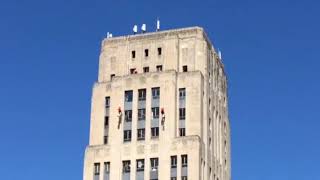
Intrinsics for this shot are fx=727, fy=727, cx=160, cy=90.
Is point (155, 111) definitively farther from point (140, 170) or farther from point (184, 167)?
point (184, 167)

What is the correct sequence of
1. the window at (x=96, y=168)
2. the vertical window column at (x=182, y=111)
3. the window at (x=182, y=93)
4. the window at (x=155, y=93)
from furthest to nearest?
the window at (x=155, y=93) < the window at (x=182, y=93) < the window at (x=96, y=168) < the vertical window column at (x=182, y=111)

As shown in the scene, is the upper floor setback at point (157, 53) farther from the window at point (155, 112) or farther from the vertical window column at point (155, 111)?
the window at point (155, 112)

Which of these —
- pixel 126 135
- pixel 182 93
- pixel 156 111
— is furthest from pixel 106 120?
pixel 182 93

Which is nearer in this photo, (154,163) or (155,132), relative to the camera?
(154,163)

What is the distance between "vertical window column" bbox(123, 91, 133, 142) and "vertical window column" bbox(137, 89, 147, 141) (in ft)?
4.14

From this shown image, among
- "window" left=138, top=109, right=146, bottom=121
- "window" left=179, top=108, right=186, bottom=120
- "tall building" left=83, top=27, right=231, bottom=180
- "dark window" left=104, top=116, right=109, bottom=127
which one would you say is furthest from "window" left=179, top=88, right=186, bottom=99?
"dark window" left=104, top=116, right=109, bottom=127

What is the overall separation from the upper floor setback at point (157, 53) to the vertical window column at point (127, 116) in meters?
4.36

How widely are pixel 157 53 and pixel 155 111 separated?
9.53 metres

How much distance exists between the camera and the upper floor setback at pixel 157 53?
340 feet

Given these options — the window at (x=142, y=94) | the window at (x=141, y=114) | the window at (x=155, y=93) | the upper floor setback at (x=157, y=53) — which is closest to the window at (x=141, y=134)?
the window at (x=141, y=114)

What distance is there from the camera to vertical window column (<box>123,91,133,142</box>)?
9956 centimetres

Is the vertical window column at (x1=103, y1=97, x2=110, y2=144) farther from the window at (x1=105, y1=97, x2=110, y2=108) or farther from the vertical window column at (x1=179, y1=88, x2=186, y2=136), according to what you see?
the vertical window column at (x1=179, y1=88, x2=186, y2=136)

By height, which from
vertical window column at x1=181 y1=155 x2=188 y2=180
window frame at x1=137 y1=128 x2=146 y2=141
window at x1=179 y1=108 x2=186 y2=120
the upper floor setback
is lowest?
vertical window column at x1=181 y1=155 x2=188 y2=180

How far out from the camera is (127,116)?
100750mm
